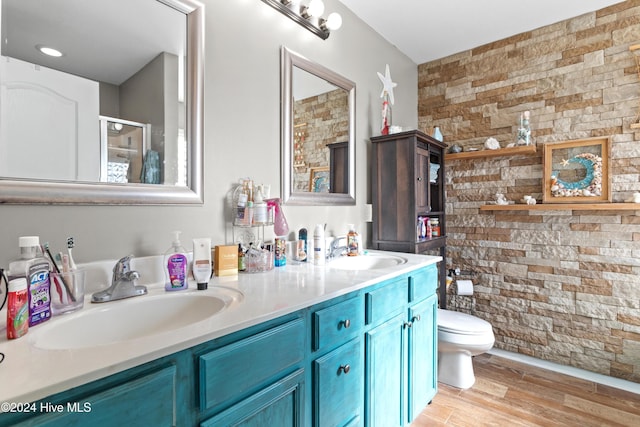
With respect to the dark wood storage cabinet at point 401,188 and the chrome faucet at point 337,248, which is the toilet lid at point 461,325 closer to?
the dark wood storage cabinet at point 401,188

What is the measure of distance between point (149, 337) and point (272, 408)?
1.32ft

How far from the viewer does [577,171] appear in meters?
2.21

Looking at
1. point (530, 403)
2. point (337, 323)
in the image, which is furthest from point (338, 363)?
point (530, 403)

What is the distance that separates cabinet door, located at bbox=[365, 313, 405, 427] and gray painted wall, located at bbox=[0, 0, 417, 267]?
0.72 metres

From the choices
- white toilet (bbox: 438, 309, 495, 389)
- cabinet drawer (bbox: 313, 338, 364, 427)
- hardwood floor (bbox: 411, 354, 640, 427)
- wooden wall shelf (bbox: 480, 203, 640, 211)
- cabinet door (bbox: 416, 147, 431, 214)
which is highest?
cabinet door (bbox: 416, 147, 431, 214)

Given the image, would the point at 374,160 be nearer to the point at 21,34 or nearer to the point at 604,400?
the point at 21,34

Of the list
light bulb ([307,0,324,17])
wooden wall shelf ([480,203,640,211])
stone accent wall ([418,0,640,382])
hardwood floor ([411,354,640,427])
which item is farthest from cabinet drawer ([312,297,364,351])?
stone accent wall ([418,0,640,382])

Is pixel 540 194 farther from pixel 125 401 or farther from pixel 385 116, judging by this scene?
pixel 125 401

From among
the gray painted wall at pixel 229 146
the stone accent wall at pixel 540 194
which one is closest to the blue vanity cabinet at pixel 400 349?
the gray painted wall at pixel 229 146

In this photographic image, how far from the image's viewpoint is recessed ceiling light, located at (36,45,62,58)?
38.1 inches

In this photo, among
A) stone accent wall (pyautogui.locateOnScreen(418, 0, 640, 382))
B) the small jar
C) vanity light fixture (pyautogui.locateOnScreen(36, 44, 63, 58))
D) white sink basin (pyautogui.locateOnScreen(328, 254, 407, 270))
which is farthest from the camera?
the small jar

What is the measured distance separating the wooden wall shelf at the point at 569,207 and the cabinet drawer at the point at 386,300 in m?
1.32

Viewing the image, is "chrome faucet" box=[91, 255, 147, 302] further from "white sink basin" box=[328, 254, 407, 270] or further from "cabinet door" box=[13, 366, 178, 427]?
"white sink basin" box=[328, 254, 407, 270]

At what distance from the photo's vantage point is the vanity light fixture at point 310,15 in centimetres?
163
